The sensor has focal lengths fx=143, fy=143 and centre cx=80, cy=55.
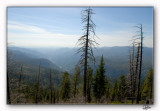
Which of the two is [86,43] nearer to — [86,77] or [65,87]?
[86,77]

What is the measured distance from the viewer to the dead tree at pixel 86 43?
431 cm

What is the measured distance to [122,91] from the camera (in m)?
4.71

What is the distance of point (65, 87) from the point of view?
4605mm

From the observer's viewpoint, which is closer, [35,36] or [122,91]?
[35,36]

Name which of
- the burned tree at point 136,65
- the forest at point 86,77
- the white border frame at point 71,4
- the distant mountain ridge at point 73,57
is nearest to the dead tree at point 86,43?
the forest at point 86,77

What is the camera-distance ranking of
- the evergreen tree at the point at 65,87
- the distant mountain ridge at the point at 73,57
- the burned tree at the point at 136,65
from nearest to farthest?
1. the distant mountain ridge at the point at 73,57
2. the burned tree at the point at 136,65
3. the evergreen tree at the point at 65,87

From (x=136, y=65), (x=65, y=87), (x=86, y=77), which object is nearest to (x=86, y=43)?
(x=86, y=77)

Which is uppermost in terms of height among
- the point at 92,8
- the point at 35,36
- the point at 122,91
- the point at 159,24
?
the point at 92,8

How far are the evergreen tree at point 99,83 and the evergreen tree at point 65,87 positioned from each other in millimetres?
835

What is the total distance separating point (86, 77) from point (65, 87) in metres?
0.78

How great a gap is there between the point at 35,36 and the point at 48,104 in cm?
206

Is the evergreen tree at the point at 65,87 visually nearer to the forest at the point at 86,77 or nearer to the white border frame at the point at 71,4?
the forest at the point at 86,77
